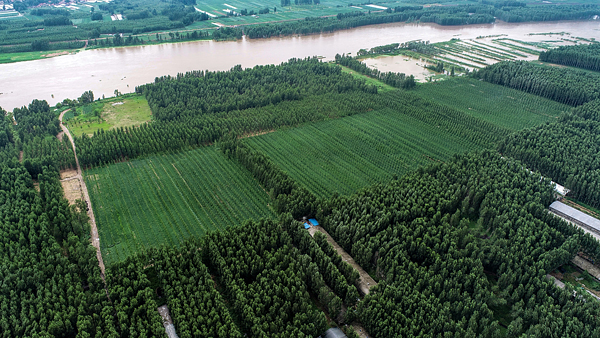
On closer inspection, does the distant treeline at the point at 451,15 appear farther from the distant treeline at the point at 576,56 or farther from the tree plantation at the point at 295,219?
the tree plantation at the point at 295,219

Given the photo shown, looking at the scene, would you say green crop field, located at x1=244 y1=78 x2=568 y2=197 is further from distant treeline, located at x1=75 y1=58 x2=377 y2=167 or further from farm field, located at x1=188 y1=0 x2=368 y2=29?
farm field, located at x1=188 y1=0 x2=368 y2=29

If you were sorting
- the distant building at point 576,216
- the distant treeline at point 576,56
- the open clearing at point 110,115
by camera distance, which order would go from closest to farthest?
the distant building at point 576,216 → the open clearing at point 110,115 → the distant treeline at point 576,56

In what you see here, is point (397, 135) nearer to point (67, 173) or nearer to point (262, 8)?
point (67, 173)

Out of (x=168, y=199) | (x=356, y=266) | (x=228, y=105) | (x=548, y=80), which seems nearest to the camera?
(x=356, y=266)

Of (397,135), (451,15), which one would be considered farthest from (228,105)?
(451,15)

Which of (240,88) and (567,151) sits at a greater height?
(240,88)

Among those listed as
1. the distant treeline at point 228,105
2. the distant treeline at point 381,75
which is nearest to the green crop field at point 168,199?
the distant treeline at point 228,105

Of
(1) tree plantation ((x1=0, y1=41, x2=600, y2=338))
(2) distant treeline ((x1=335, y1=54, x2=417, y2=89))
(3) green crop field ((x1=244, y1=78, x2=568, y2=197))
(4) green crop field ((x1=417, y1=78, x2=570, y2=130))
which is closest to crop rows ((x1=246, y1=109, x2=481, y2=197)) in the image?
(3) green crop field ((x1=244, y1=78, x2=568, y2=197))
